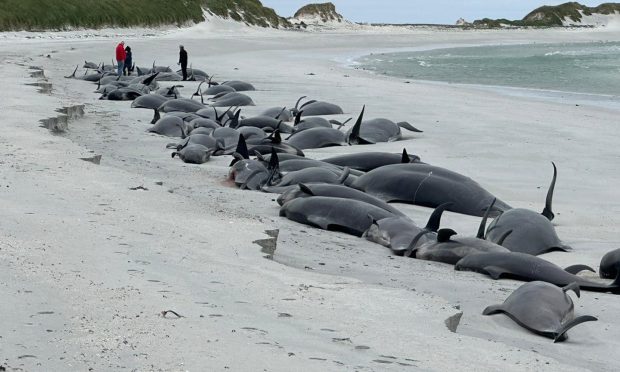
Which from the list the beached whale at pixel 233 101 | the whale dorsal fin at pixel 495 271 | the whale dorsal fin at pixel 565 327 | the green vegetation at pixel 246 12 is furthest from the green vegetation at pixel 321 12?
the whale dorsal fin at pixel 565 327

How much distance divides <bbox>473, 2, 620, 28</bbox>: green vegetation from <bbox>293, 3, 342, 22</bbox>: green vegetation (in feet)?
79.1

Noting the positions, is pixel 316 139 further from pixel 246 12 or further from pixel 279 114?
pixel 246 12

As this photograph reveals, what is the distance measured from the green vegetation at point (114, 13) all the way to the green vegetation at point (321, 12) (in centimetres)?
4239

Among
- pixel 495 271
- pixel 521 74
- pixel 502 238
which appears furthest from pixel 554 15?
pixel 495 271

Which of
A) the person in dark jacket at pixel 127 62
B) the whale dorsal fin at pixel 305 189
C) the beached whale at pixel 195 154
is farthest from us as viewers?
the person in dark jacket at pixel 127 62

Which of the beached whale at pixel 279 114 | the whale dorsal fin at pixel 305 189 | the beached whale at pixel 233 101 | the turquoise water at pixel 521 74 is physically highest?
the whale dorsal fin at pixel 305 189

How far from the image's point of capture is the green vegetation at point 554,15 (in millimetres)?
144250

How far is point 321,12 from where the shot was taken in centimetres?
13200

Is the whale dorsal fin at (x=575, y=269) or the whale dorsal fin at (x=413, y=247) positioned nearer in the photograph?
the whale dorsal fin at (x=575, y=269)

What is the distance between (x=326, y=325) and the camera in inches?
177

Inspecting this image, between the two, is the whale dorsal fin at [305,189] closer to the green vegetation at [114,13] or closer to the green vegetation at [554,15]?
the green vegetation at [114,13]

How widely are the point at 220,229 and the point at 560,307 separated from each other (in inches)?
87.9

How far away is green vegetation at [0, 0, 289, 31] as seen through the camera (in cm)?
5072

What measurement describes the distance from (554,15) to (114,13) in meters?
99.0
